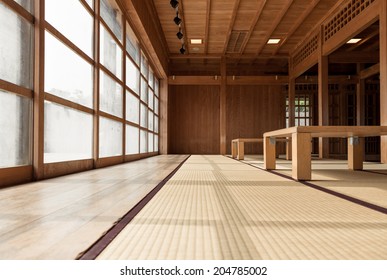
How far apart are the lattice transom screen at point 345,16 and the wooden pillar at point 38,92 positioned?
4.89m

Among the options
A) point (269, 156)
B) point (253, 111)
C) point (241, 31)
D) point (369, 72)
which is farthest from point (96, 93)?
point (369, 72)

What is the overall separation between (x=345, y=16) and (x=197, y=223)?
20.1ft

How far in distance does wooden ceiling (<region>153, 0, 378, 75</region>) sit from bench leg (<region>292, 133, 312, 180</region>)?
171 inches

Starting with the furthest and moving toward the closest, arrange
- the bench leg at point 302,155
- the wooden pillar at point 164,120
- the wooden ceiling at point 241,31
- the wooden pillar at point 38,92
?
the wooden pillar at point 164,120
the wooden ceiling at point 241,31
the bench leg at point 302,155
the wooden pillar at point 38,92

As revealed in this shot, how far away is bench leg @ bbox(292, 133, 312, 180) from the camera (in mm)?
2633

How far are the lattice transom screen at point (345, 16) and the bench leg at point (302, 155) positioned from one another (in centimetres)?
376

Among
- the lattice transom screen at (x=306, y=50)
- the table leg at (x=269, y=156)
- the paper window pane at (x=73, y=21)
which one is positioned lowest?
the table leg at (x=269, y=156)

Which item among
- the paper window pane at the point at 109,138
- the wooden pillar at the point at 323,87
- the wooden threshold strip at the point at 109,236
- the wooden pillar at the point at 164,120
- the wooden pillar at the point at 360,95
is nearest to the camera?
the wooden threshold strip at the point at 109,236

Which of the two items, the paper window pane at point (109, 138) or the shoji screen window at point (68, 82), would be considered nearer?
the shoji screen window at point (68, 82)

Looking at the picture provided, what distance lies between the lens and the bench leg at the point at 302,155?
2633 millimetres

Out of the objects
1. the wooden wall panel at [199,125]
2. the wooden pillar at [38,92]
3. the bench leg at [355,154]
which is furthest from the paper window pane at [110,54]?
the wooden wall panel at [199,125]

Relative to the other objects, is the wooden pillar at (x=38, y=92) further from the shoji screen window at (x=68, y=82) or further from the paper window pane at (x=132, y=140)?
the paper window pane at (x=132, y=140)

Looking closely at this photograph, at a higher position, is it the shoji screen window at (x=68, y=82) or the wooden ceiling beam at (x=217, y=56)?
the wooden ceiling beam at (x=217, y=56)

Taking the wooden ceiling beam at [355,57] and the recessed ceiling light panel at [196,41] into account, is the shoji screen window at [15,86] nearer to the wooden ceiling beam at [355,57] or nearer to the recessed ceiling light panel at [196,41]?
the recessed ceiling light panel at [196,41]
